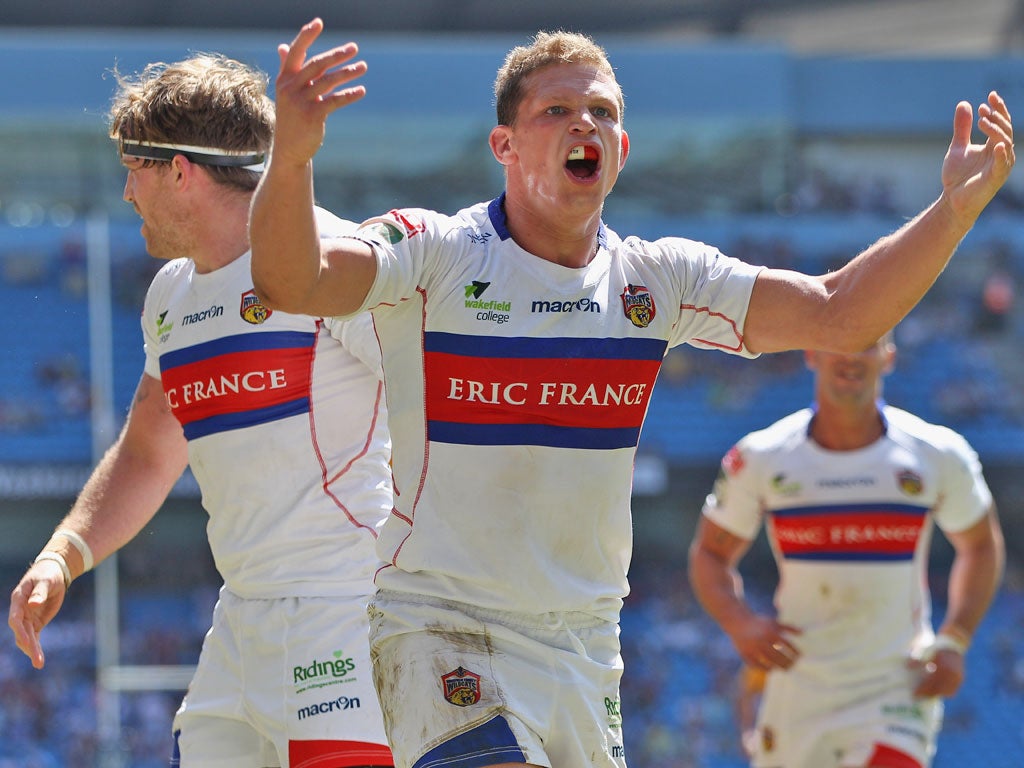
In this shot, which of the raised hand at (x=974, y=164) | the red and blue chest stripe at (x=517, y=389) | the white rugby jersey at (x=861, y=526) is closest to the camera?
the raised hand at (x=974, y=164)

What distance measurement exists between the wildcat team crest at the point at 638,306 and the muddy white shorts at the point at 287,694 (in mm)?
1101

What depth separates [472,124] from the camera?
22.9m


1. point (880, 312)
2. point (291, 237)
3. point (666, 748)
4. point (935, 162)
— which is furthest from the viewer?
point (935, 162)

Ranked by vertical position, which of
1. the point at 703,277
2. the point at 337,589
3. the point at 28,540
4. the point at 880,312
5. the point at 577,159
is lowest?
the point at 337,589

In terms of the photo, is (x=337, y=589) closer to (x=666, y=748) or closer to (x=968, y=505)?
(x=968, y=505)

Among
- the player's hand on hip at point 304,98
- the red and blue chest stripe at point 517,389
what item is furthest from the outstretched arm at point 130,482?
the player's hand on hip at point 304,98

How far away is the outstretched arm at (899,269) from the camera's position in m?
2.84

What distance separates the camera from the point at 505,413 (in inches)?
118

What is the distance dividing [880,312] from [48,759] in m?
14.3

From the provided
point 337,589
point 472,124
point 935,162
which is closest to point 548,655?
point 337,589

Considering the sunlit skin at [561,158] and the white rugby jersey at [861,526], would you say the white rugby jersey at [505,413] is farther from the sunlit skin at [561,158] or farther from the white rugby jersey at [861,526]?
the white rugby jersey at [861,526]

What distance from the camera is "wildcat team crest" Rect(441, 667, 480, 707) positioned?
9.47ft

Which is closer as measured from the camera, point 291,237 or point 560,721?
point 291,237

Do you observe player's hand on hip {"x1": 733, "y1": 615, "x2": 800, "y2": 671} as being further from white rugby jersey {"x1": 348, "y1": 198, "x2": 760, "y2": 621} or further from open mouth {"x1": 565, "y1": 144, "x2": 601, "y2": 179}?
open mouth {"x1": 565, "y1": 144, "x2": 601, "y2": 179}
